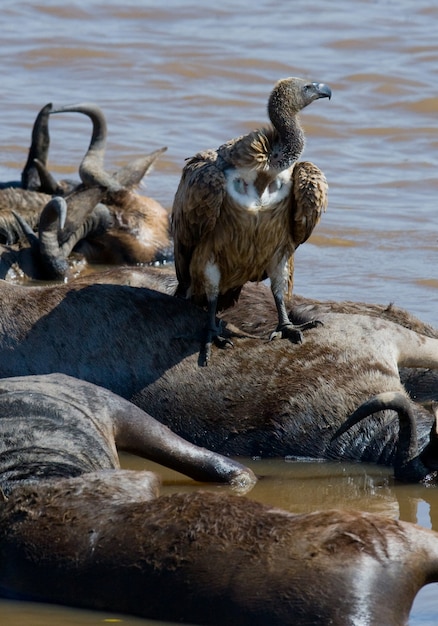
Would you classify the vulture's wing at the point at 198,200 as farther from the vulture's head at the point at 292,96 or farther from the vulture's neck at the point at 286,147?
the vulture's head at the point at 292,96

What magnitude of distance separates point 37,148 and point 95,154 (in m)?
0.61

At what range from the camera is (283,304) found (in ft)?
27.4

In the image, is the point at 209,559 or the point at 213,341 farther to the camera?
the point at 213,341

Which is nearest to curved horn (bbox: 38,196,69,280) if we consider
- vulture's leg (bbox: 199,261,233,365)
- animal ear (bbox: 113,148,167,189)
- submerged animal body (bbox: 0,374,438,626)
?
animal ear (bbox: 113,148,167,189)

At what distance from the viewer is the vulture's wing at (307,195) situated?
8039mm

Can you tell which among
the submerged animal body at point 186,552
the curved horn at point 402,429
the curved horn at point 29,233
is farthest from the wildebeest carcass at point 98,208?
the submerged animal body at point 186,552

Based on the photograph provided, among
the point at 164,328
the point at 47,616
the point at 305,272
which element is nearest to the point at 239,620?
the point at 47,616

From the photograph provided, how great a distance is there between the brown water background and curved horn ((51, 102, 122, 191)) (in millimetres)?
1661

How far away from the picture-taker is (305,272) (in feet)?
39.6

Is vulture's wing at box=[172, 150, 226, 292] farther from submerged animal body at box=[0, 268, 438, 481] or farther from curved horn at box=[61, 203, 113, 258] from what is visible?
curved horn at box=[61, 203, 113, 258]

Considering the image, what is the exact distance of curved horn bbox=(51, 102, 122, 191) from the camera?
13203 mm

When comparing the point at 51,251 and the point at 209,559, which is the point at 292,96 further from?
the point at 51,251

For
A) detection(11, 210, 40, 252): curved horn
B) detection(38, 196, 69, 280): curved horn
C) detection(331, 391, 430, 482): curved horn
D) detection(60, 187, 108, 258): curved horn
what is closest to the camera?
detection(331, 391, 430, 482): curved horn

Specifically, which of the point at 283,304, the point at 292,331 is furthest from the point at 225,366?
the point at 283,304
